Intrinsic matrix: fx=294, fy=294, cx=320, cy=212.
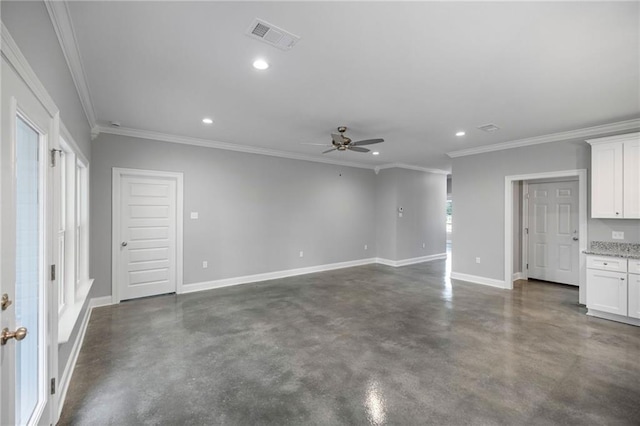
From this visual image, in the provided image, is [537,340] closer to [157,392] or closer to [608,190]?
[608,190]

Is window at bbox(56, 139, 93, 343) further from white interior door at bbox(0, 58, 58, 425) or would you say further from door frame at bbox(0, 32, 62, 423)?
white interior door at bbox(0, 58, 58, 425)

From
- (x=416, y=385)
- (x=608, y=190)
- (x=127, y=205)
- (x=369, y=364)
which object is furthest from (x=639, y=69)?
(x=127, y=205)

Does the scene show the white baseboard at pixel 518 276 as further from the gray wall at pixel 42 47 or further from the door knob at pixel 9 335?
the gray wall at pixel 42 47

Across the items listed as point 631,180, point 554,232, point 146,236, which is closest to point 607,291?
point 631,180

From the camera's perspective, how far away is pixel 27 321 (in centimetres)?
168

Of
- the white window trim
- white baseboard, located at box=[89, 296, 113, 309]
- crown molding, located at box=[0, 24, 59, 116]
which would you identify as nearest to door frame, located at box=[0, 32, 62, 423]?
crown molding, located at box=[0, 24, 59, 116]

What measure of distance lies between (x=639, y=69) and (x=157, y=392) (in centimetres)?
520

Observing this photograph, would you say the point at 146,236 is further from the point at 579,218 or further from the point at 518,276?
the point at 518,276

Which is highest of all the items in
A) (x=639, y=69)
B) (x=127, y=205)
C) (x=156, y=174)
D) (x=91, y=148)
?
(x=639, y=69)

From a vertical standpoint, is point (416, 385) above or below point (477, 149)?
below

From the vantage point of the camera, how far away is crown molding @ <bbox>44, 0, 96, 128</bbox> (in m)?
1.94

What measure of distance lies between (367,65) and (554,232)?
5.84 m

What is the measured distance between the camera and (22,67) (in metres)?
1.39

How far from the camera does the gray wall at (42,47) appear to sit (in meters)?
1.36
